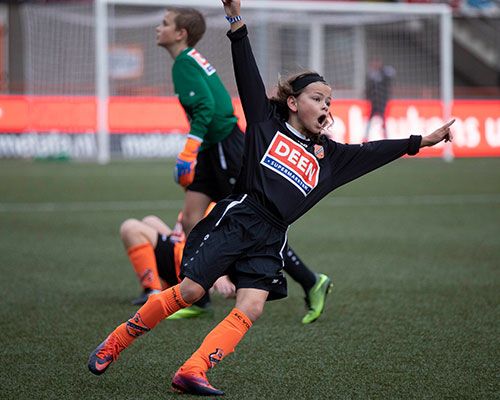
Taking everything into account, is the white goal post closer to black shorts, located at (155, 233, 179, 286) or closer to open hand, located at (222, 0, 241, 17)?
black shorts, located at (155, 233, 179, 286)

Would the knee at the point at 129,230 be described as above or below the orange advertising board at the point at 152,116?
above

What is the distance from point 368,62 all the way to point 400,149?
17.8 meters

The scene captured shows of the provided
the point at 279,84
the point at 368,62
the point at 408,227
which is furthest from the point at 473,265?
the point at 368,62

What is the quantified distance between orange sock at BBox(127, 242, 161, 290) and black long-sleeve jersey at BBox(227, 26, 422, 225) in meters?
1.92

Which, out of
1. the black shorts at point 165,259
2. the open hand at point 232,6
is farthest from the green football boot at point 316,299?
the open hand at point 232,6

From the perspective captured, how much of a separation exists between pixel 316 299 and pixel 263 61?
15607mm

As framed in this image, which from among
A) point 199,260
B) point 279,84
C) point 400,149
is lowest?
point 199,260

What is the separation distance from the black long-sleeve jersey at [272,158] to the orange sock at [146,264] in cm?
192

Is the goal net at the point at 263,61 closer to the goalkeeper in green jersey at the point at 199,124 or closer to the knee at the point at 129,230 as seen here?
the goalkeeper in green jersey at the point at 199,124

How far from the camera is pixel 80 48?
72.7 feet

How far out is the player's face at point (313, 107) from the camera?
4.61 meters

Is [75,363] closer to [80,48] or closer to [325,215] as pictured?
[325,215]

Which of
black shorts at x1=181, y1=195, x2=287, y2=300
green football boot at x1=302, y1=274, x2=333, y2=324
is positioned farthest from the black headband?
green football boot at x1=302, y1=274, x2=333, y2=324

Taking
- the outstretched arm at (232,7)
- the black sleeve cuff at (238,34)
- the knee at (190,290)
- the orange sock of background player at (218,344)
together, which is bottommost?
the orange sock of background player at (218,344)
